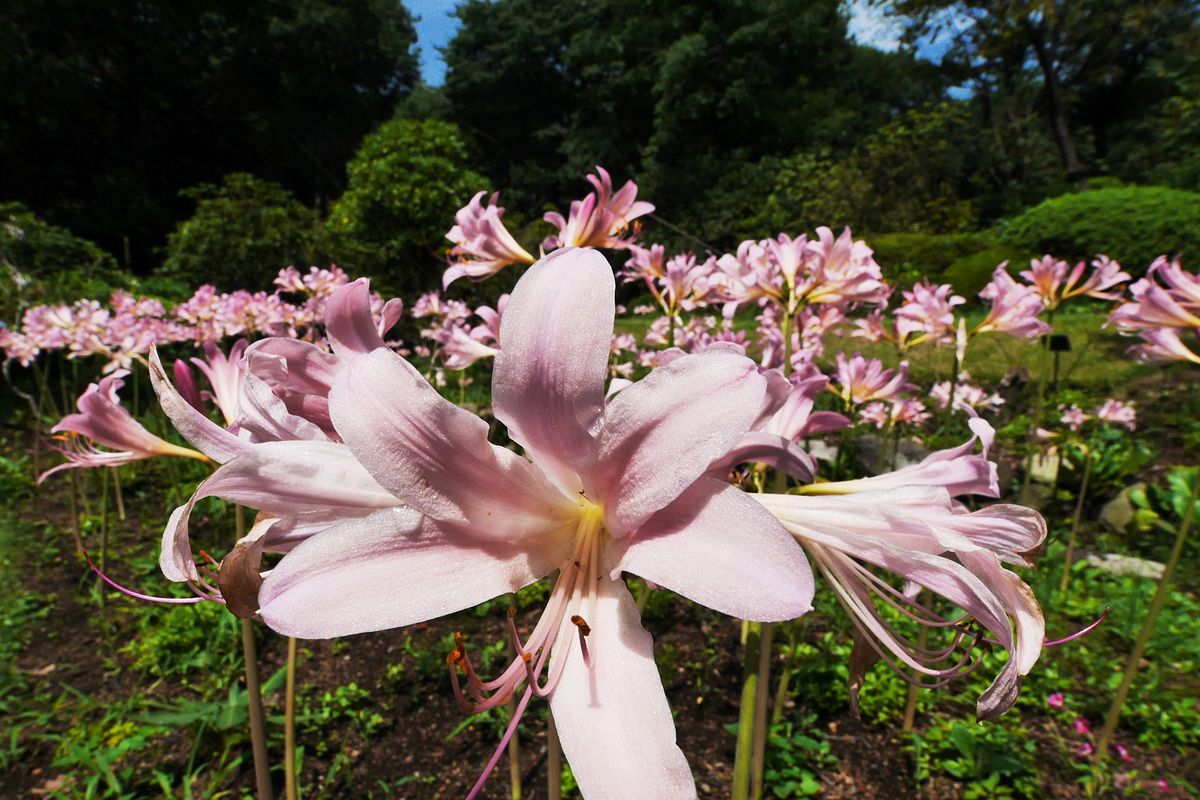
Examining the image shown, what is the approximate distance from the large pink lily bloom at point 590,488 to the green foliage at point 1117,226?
1439cm

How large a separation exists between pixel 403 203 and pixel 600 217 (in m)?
11.8

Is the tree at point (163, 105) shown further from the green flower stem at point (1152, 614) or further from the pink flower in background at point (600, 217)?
the green flower stem at point (1152, 614)

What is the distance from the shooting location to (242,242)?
A: 9.27 m

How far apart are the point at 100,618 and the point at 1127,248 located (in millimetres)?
15544

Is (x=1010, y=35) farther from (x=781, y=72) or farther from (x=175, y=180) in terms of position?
(x=175, y=180)

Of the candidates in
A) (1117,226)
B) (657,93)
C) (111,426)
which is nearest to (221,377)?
(111,426)

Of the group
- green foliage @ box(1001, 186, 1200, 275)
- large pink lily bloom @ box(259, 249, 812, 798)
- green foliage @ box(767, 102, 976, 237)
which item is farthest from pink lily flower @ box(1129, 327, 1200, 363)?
green foliage @ box(767, 102, 976, 237)

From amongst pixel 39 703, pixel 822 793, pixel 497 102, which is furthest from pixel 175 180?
pixel 822 793

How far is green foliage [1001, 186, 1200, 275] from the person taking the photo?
11.7 m

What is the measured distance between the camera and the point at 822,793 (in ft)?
7.36

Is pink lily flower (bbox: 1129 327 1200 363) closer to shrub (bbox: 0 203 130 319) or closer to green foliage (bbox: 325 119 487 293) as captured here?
shrub (bbox: 0 203 130 319)

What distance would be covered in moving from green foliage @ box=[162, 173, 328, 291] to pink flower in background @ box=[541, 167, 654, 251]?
9.11 m

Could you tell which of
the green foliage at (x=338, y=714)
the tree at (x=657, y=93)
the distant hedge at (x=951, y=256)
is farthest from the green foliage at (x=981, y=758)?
the tree at (x=657, y=93)

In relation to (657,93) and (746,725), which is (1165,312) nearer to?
(746,725)
